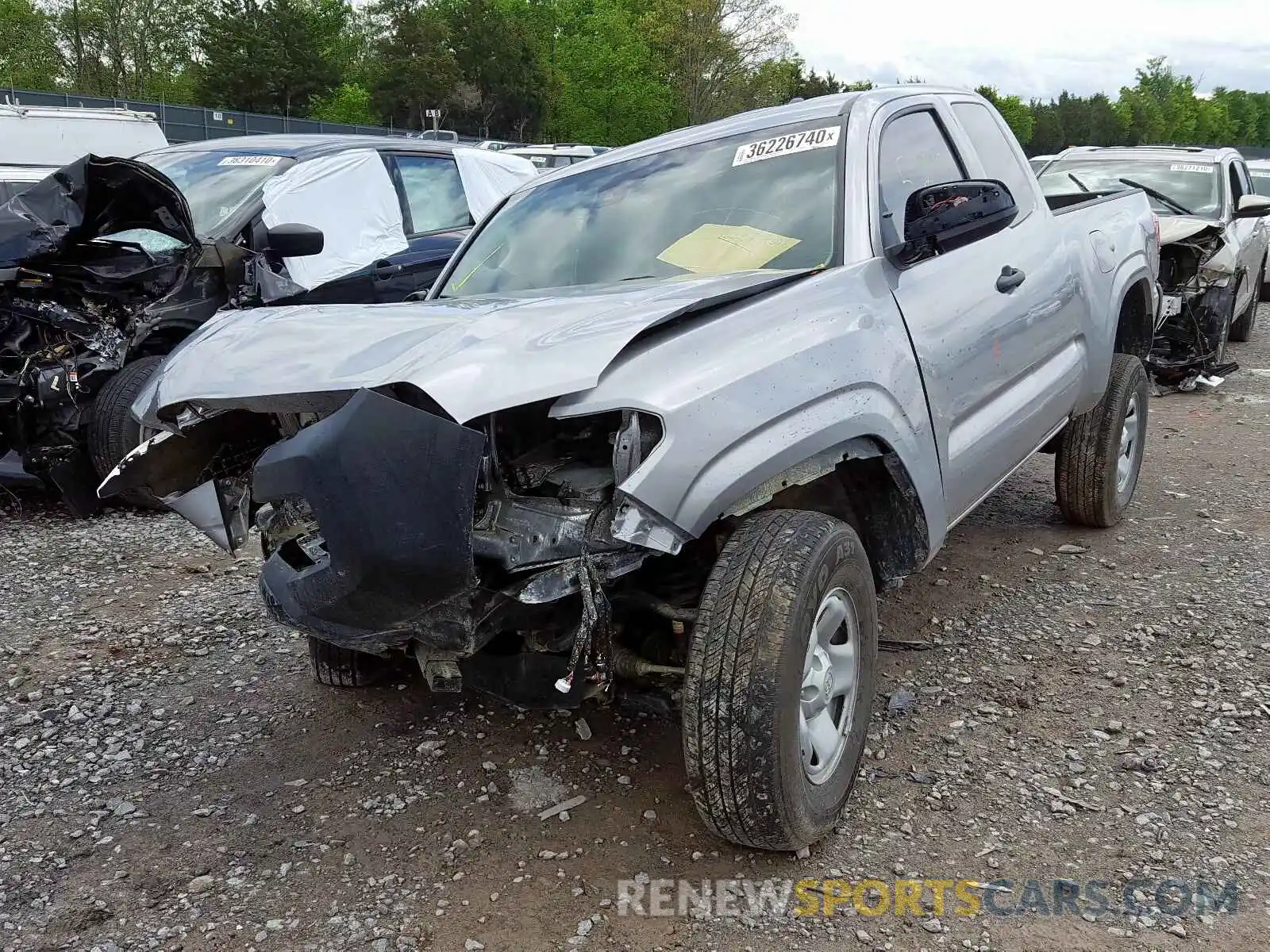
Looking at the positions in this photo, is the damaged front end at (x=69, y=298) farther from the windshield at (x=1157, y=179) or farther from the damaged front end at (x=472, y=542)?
the windshield at (x=1157, y=179)

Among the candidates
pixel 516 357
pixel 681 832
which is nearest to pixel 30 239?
pixel 516 357

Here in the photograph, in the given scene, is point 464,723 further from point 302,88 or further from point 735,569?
point 302,88

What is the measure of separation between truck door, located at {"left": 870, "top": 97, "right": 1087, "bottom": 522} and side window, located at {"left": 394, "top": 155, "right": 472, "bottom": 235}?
4.09 metres

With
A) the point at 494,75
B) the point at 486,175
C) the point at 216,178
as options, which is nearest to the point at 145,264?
the point at 216,178

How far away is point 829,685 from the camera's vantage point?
2.75 metres

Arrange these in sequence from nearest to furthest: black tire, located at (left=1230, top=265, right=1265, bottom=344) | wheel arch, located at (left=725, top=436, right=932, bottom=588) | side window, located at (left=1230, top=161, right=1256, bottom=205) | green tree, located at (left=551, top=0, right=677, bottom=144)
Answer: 1. wheel arch, located at (left=725, top=436, right=932, bottom=588)
2. side window, located at (left=1230, top=161, right=1256, bottom=205)
3. black tire, located at (left=1230, top=265, right=1265, bottom=344)
4. green tree, located at (left=551, top=0, right=677, bottom=144)

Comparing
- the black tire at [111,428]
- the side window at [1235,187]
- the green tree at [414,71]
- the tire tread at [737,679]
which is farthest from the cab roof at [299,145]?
the green tree at [414,71]

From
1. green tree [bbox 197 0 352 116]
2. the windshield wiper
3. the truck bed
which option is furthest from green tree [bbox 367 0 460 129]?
the truck bed

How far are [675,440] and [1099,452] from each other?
3245mm

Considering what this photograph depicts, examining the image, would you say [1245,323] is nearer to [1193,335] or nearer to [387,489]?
[1193,335]

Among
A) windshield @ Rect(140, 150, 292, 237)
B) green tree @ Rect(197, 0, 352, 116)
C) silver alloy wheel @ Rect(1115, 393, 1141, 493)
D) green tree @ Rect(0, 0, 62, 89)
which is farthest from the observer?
green tree @ Rect(197, 0, 352, 116)

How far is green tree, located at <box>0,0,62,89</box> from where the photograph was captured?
142 ft

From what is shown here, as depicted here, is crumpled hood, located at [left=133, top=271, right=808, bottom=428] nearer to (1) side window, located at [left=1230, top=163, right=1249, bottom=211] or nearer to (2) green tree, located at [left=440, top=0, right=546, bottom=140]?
(1) side window, located at [left=1230, top=163, right=1249, bottom=211]
